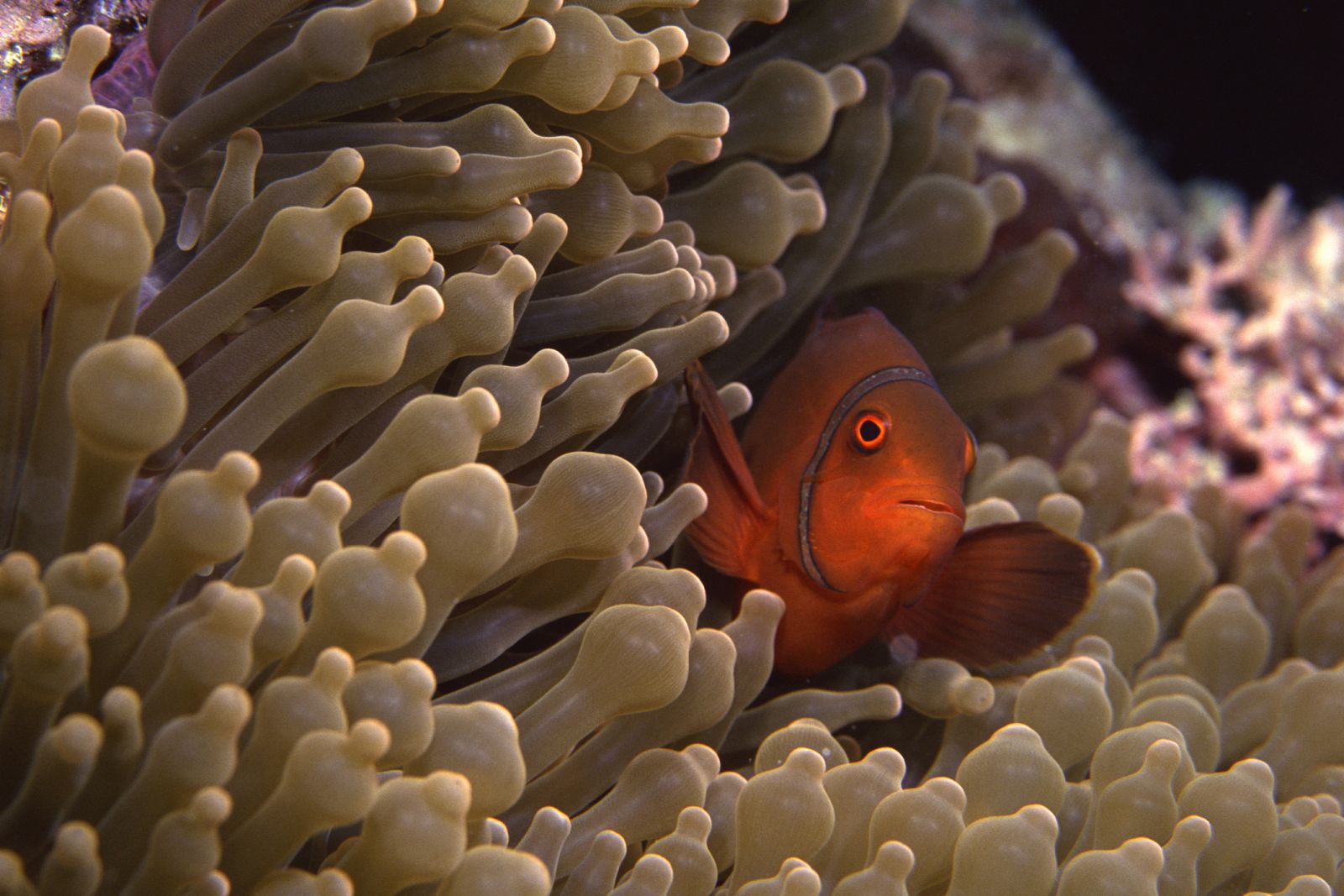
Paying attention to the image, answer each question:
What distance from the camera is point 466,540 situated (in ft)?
3.26

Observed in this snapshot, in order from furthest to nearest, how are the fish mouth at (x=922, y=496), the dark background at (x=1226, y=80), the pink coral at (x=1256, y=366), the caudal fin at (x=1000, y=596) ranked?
1. the dark background at (x=1226, y=80)
2. the pink coral at (x=1256, y=366)
3. the caudal fin at (x=1000, y=596)
4. the fish mouth at (x=922, y=496)

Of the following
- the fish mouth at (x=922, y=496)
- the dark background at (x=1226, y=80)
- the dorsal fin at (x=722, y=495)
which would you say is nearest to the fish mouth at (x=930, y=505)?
the fish mouth at (x=922, y=496)

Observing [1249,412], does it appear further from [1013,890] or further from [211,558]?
[211,558]

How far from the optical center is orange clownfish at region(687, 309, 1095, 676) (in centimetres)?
153

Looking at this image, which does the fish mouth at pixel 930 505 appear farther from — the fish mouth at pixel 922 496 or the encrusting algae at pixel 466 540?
the encrusting algae at pixel 466 540

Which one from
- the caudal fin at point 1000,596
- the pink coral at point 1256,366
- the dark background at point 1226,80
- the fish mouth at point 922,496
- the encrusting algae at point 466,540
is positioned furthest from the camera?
the dark background at point 1226,80

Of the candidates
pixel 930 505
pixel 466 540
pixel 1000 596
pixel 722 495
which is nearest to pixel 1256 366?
pixel 1000 596

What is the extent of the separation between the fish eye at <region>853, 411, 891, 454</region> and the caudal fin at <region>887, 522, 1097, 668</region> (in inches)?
12.1

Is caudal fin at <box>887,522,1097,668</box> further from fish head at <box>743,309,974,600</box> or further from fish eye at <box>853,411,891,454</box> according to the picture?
fish eye at <box>853,411,891,454</box>

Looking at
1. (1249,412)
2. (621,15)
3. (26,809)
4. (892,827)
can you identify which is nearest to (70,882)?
(26,809)

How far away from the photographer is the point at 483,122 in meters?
1.42

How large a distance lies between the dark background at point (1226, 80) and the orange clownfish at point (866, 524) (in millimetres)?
2470

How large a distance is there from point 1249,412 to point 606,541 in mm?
2759

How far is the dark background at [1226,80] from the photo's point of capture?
3.52 meters
